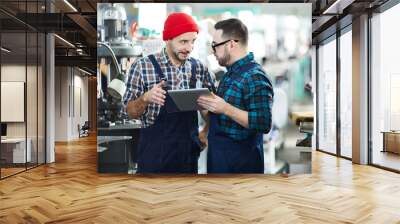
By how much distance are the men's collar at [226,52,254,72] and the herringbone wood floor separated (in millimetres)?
1770

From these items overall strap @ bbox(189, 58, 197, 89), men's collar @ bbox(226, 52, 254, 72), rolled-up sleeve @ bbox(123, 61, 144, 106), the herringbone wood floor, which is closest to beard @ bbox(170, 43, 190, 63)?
overall strap @ bbox(189, 58, 197, 89)

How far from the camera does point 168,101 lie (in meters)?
6.66

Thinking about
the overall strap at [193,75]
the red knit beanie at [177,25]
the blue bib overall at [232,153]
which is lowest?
the blue bib overall at [232,153]

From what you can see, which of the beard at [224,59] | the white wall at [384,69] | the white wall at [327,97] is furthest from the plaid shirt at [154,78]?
the white wall at [327,97]

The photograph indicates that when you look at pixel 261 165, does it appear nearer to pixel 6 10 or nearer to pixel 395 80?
pixel 395 80

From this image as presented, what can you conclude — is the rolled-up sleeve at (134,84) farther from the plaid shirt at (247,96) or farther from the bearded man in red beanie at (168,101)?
the plaid shirt at (247,96)

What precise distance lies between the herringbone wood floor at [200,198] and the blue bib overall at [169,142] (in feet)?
0.67

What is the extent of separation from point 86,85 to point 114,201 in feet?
54.7

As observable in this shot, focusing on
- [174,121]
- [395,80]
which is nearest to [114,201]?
[174,121]

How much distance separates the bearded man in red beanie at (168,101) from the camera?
264 inches

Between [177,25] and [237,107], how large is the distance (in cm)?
169

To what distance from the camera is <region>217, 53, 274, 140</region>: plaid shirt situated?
261 inches

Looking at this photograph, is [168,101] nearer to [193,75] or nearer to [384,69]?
[193,75]

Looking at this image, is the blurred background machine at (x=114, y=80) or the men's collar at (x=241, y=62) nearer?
the men's collar at (x=241, y=62)
